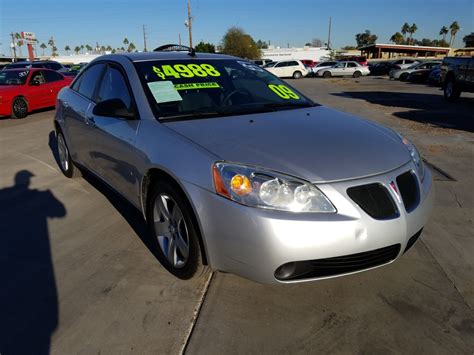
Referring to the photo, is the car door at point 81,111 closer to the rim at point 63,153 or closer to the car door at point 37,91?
the rim at point 63,153

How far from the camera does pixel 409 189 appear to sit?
8.20 feet

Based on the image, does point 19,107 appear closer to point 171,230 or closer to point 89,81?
point 89,81

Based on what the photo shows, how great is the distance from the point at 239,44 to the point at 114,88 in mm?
66388

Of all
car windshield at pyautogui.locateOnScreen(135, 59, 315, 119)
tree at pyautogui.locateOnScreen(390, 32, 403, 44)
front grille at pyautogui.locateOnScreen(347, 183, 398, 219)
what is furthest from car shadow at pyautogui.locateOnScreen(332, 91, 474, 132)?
tree at pyautogui.locateOnScreen(390, 32, 403, 44)

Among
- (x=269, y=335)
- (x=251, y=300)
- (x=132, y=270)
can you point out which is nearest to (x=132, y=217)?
(x=132, y=270)

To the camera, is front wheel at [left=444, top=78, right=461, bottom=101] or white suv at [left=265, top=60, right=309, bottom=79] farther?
white suv at [left=265, top=60, right=309, bottom=79]

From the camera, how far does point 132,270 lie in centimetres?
305

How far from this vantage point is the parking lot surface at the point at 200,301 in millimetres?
2271

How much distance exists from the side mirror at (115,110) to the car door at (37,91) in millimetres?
10531

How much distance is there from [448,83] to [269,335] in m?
14.1

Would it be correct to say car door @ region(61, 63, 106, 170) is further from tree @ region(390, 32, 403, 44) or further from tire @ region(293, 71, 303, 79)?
tree @ region(390, 32, 403, 44)

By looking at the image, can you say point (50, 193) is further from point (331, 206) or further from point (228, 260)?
point (331, 206)

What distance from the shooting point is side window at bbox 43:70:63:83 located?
43.0 ft

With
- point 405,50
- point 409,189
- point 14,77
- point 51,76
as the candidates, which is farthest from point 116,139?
point 405,50
